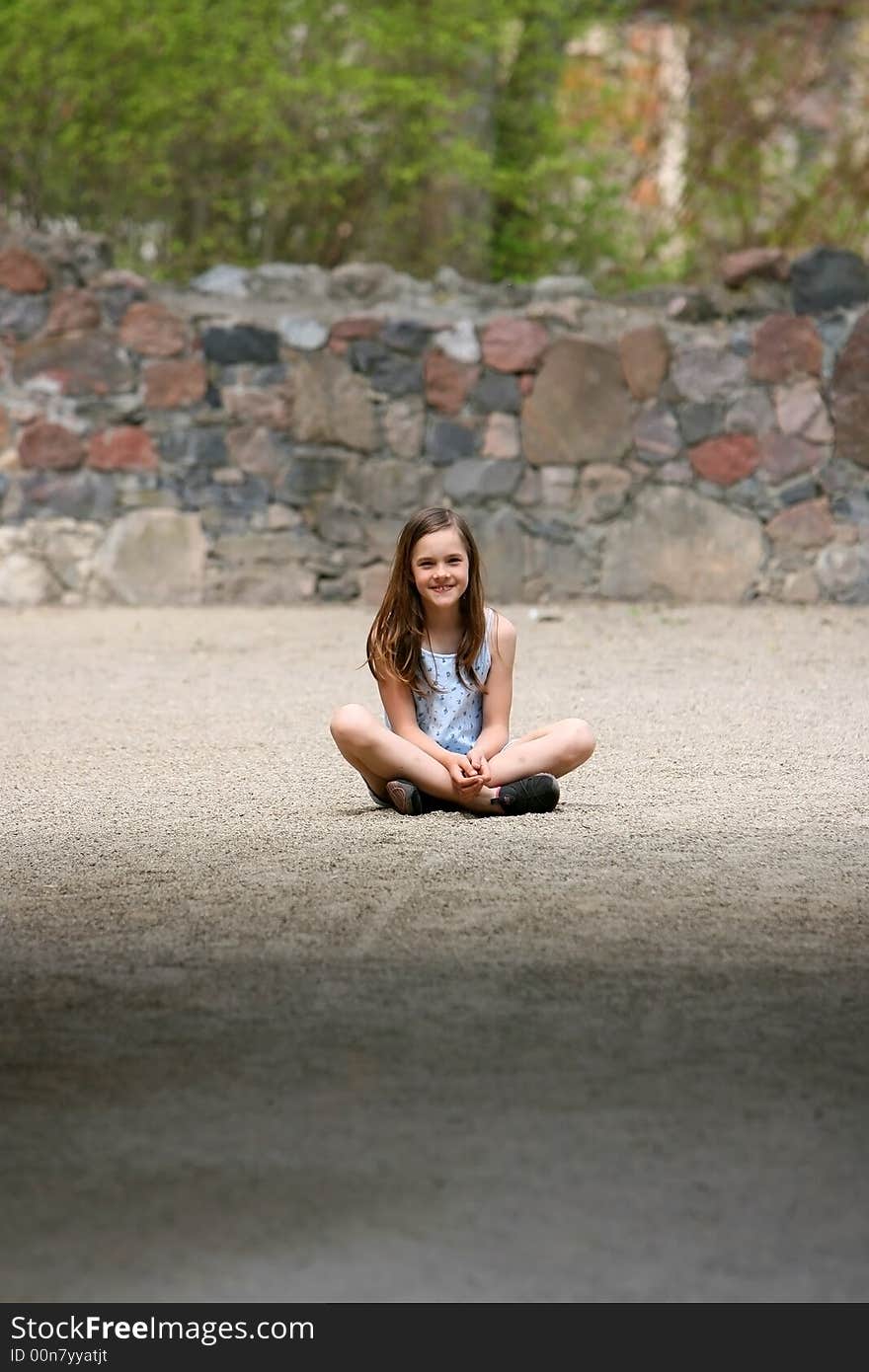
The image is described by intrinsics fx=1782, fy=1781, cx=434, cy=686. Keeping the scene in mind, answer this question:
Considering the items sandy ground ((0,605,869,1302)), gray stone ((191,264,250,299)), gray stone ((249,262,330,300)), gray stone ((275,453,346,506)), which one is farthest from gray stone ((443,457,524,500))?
A: sandy ground ((0,605,869,1302))

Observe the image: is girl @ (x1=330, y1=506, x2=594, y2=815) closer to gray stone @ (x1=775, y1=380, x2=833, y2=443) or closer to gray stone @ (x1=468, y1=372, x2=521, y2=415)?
gray stone @ (x1=468, y1=372, x2=521, y2=415)

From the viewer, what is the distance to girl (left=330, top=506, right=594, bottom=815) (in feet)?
13.0

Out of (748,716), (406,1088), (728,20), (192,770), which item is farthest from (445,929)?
(728,20)

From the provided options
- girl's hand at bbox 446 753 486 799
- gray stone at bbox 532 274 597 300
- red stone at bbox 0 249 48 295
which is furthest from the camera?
gray stone at bbox 532 274 597 300

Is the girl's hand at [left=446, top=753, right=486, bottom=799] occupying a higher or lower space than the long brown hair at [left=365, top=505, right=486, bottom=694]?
lower

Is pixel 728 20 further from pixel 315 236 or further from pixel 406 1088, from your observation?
pixel 406 1088

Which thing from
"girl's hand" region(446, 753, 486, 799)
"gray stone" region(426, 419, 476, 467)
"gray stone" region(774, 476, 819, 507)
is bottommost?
"girl's hand" region(446, 753, 486, 799)

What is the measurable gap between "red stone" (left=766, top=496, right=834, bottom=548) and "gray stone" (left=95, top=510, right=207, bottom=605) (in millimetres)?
2788

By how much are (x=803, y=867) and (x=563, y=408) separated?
17.9ft

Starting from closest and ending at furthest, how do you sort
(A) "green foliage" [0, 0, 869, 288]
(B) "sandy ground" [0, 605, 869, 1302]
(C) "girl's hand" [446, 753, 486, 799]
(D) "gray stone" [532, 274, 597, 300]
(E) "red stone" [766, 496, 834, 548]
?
(B) "sandy ground" [0, 605, 869, 1302] → (C) "girl's hand" [446, 753, 486, 799] → (E) "red stone" [766, 496, 834, 548] → (D) "gray stone" [532, 274, 597, 300] → (A) "green foliage" [0, 0, 869, 288]

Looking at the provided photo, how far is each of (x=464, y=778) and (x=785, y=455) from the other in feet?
17.1

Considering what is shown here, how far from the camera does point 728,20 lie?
1302 centimetres

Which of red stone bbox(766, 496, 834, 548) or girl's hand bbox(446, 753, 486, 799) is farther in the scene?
red stone bbox(766, 496, 834, 548)

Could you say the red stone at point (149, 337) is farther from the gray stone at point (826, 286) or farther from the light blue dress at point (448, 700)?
the light blue dress at point (448, 700)
